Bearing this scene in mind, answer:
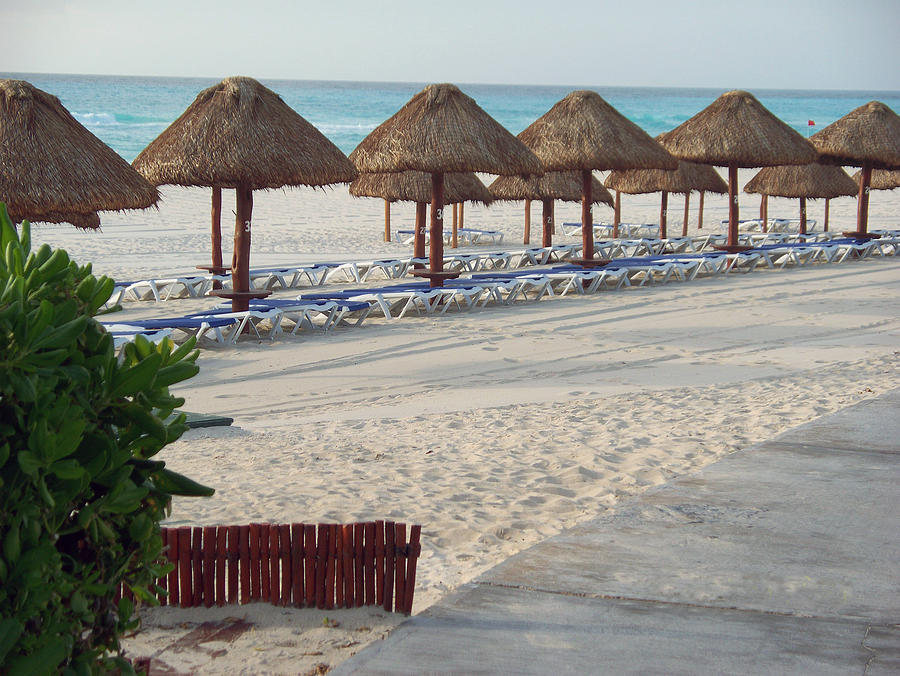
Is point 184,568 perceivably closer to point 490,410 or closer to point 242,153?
point 490,410

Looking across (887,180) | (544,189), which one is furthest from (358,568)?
(887,180)

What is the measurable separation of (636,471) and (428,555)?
1.58 meters

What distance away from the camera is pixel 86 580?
2021mm

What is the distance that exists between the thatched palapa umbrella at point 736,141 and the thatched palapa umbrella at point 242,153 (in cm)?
842

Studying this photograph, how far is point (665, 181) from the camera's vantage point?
74.3 ft

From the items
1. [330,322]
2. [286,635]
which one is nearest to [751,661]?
[286,635]

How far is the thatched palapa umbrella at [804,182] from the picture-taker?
22625 mm

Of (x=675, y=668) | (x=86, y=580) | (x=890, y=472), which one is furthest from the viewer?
(x=890, y=472)

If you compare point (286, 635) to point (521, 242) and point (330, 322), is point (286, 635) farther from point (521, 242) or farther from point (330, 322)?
point (521, 242)

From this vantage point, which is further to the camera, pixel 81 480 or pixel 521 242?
pixel 521 242

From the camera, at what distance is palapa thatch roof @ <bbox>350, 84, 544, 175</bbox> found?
13.3 m

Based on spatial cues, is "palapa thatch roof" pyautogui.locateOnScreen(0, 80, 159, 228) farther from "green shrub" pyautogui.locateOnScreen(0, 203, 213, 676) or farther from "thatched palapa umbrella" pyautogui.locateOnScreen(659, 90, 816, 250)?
"thatched palapa umbrella" pyautogui.locateOnScreen(659, 90, 816, 250)

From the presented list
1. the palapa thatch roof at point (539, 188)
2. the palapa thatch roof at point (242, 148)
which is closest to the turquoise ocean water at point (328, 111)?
the palapa thatch roof at point (539, 188)

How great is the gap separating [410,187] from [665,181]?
632cm
